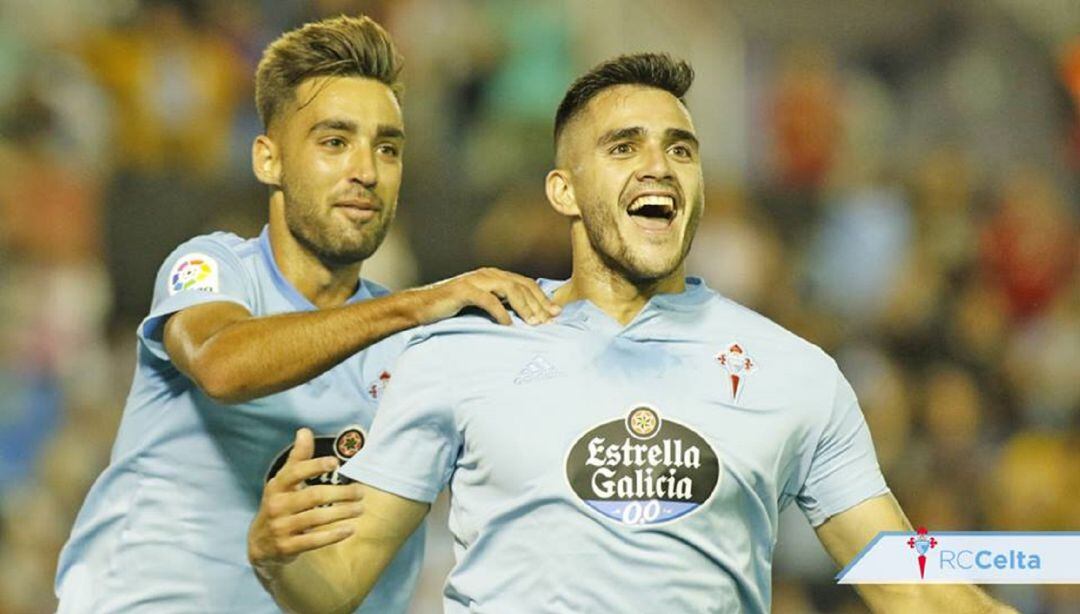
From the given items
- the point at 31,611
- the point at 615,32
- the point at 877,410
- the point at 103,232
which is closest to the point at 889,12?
the point at 615,32

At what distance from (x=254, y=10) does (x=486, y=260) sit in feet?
6.64

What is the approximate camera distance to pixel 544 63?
9.49 meters

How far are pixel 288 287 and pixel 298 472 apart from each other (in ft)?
4.17

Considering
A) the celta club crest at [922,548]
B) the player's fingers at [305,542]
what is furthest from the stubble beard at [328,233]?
the celta club crest at [922,548]

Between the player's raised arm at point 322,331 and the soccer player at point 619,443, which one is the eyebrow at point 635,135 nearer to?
the soccer player at point 619,443


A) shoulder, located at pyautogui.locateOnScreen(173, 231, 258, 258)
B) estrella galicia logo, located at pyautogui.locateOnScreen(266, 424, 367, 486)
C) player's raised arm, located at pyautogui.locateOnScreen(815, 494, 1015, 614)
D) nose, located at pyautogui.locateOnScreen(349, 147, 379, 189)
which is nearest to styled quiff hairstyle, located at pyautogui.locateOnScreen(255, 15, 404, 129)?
nose, located at pyautogui.locateOnScreen(349, 147, 379, 189)

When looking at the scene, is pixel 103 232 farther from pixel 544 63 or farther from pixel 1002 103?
pixel 1002 103

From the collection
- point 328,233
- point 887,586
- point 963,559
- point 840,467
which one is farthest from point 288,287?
point 963,559

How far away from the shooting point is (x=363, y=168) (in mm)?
4703

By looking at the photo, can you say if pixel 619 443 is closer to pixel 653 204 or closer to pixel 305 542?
pixel 653 204

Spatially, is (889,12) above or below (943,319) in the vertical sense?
above

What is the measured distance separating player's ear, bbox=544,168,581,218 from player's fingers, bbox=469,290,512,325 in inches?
14.8

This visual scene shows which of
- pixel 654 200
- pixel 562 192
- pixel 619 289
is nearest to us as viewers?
pixel 654 200

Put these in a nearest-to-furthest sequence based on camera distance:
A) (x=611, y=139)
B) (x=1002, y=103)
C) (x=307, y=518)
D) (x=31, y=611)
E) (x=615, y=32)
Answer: (x=307, y=518)
(x=611, y=139)
(x=31, y=611)
(x=615, y=32)
(x=1002, y=103)
